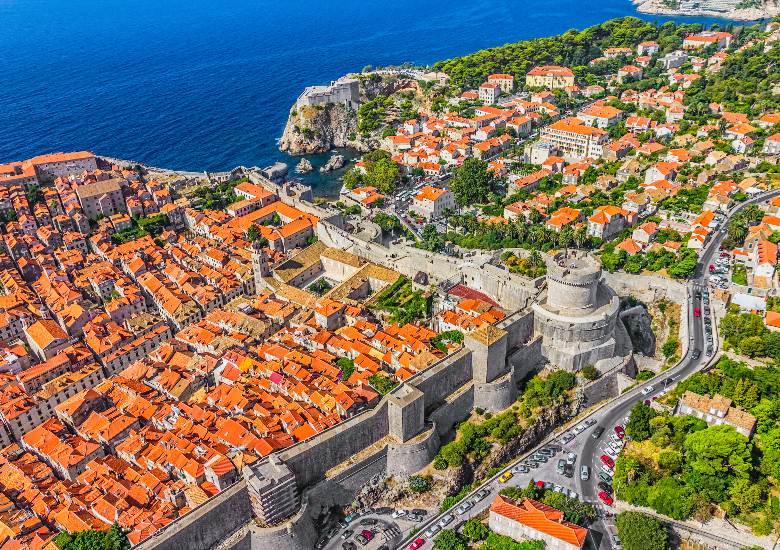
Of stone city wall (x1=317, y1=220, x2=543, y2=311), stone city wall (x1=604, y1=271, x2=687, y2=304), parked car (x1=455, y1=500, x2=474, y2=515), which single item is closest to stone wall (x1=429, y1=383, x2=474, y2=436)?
parked car (x1=455, y1=500, x2=474, y2=515)

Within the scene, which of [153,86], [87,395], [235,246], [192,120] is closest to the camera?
[87,395]

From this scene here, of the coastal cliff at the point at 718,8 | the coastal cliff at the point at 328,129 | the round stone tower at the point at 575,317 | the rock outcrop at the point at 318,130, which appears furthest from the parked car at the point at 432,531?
the coastal cliff at the point at 718,8

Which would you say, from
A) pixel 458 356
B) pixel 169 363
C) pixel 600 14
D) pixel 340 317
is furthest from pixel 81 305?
pixel 600 14

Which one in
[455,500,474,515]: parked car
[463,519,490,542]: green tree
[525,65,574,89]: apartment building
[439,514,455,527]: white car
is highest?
[525,65,574,89]: apartment building

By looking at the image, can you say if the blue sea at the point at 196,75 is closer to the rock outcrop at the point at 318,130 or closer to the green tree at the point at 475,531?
the rock outcrop at the point at 318,130

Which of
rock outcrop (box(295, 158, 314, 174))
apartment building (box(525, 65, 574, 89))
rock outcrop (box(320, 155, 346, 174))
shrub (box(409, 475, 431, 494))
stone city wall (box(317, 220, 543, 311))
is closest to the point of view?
shrub (box(409, 475, 431, 494))

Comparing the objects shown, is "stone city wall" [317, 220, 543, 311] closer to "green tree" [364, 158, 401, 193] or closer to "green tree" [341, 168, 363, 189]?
"green tree" [364, 158, 401, 193]

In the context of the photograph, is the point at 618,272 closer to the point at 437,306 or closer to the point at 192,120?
the point at 437,306
